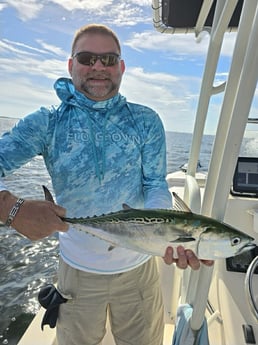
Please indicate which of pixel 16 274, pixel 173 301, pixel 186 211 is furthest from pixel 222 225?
pixel 16 274

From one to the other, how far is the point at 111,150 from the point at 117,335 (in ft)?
3.09

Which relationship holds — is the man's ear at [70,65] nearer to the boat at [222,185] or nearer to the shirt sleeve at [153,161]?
the shirt sleeve at [153,161]

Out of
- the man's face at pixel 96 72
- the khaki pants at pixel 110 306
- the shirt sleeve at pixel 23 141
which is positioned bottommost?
the khaki pants at pixel 110 306

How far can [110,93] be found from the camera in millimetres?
1564

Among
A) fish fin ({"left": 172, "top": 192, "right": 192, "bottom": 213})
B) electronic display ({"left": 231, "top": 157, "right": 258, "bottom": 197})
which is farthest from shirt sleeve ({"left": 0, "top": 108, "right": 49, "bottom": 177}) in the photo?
electronic display ({"left": 231, "top": 157, "right": 258, "bottom": 197})

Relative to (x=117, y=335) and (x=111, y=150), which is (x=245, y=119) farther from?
(x=117, y=335)

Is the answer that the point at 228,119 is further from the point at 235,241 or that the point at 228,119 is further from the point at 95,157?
the point at 95,157

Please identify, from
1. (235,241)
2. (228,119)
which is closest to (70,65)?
(228,119)

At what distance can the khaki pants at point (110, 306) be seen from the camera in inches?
64.1

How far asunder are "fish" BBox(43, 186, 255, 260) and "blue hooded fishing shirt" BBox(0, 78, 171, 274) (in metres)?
0.30

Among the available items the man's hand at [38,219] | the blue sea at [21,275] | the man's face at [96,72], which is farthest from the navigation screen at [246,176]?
the man's hand at [38,219]

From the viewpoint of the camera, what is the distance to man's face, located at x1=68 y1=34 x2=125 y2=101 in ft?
5.00

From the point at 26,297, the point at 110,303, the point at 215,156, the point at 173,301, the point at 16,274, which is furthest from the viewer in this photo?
the point at 16,274

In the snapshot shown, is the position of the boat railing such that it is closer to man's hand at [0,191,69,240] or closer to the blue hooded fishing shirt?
the blue hooded fishing shirt
